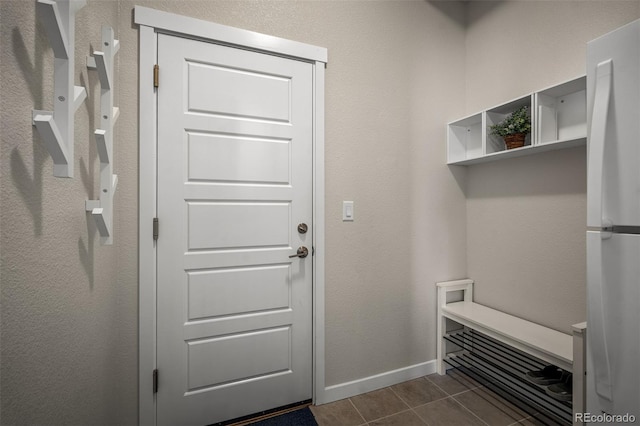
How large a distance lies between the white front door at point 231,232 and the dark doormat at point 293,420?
0.07 metres

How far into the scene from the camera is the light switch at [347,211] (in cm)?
193

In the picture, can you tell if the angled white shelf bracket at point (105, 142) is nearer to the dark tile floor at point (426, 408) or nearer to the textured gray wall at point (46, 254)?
the textured gray wall at point (46, 254)

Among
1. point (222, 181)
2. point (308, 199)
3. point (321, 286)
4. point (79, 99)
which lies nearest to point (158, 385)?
point (321, 286)

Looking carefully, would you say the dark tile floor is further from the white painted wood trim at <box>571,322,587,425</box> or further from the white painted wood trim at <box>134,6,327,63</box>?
the white painted wood trim at <box>134,6,327,63</box>

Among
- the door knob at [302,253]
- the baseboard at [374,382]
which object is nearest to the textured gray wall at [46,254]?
the door knob at [302,253]

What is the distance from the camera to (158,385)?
154 centimetres

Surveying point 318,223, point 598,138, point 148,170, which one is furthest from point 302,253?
point 598,138

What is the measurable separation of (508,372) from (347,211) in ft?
4.38

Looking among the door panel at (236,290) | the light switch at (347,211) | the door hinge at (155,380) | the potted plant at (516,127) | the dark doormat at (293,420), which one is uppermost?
the potted plant at (516,127)

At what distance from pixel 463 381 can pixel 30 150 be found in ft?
8.42

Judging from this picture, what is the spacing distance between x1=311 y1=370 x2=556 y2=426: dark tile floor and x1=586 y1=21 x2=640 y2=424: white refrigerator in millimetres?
804

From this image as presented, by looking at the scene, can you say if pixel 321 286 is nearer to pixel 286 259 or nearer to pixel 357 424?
pixel 286 259

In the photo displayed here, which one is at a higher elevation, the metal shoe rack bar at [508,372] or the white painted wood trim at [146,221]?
the white painted wood trim at [146,221]

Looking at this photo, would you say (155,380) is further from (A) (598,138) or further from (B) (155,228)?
(A) (598,138)
